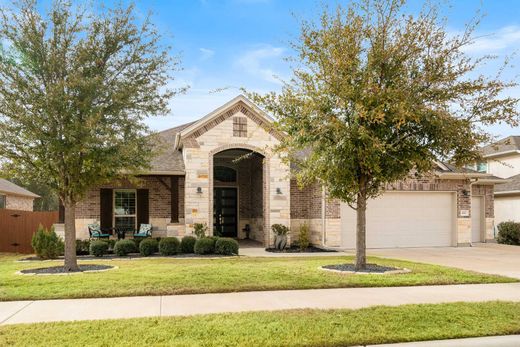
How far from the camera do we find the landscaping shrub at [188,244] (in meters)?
17.5

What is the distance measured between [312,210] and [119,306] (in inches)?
529

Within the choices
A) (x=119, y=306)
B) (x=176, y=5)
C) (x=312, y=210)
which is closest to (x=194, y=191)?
(x=312, y=210)

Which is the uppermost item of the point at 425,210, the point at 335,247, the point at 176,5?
the point at 176,5

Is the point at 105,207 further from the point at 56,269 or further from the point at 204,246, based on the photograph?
the point at 56,269

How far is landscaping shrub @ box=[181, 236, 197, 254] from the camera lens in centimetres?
1745

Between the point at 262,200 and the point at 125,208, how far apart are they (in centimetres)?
566

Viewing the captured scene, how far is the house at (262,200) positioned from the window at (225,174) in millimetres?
1818

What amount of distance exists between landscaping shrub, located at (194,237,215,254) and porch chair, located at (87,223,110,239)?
13.6 ft

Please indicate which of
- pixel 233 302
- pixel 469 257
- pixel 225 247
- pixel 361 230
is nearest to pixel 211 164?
pixel 225 247

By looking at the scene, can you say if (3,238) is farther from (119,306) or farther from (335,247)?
(119,306)

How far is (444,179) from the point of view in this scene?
68.8ft

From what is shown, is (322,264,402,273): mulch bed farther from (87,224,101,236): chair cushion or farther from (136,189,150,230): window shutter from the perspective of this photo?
(87,224,101,236): chair cushion

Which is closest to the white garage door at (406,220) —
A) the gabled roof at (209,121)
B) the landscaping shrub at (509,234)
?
the landscaping shrub at (509,234)

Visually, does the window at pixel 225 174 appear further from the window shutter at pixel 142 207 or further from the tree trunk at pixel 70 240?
the tree trunk at pixel 70 240
